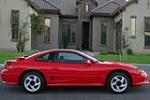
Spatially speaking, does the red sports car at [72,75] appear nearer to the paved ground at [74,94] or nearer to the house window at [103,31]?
the paved ground at [74,94]

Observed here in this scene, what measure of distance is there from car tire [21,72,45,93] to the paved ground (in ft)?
0.65

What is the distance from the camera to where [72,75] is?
12.4 m

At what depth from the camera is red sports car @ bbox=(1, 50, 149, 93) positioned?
12352 mm

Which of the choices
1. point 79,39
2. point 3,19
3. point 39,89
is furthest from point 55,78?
point 79,39

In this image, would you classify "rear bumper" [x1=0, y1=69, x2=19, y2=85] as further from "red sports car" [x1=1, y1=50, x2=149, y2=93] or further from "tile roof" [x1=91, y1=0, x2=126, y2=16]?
"tile roof" [x1=91, y1=0, x2=126, y2=16]

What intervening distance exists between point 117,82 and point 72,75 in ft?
4.23

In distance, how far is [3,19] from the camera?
36.6m

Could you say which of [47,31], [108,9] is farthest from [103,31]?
[47,31]

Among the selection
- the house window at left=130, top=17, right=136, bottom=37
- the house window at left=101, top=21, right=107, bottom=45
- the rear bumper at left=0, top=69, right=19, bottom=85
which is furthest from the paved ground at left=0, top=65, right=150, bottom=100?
the house window at left=101, top=21, right=107, bottom=45

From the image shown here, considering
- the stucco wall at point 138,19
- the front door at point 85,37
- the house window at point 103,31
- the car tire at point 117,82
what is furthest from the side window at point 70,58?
the front door at point 85,37

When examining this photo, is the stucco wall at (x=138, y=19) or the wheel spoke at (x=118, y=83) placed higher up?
the stucco wall at (x=138, y=19)

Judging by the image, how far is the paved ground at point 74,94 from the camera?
11570 millimetres

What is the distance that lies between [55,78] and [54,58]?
2.01 ft

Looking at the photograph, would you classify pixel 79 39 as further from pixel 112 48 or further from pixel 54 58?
pixel 54 58
